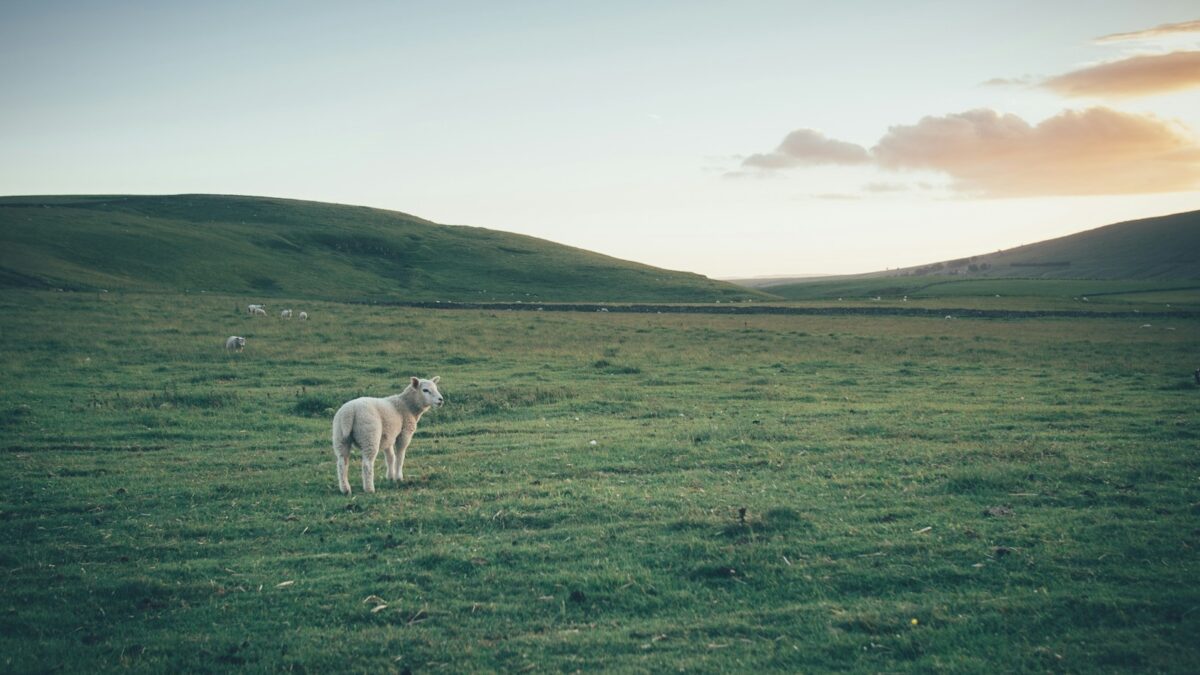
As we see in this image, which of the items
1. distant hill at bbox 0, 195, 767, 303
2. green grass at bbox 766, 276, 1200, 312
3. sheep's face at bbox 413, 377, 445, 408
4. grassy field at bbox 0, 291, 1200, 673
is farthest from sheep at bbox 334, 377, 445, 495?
green grass at bbox 766, 276, 1200, 312

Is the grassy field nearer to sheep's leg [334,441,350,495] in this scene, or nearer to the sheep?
sheep's leg [334,441,350,495]

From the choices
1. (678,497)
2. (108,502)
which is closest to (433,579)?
(678,497)

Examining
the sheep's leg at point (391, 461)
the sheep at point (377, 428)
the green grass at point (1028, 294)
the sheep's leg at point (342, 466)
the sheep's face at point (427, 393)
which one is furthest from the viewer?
the green grass at point (1028, 294)

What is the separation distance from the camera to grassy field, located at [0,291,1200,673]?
762 cm

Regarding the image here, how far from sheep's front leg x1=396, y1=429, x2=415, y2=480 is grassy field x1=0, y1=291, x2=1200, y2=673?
1.79 ft

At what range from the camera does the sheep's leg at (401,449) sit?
1466 centimetres

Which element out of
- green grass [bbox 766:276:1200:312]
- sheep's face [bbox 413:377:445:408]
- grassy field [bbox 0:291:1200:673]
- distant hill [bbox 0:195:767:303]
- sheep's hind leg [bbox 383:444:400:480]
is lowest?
grassy field [bbox 0:291:1200:673]

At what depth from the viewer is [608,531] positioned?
11.1 m

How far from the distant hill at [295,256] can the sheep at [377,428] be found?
67.6 meters

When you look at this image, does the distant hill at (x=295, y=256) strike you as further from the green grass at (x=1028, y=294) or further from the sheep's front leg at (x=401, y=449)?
the sheep's front leg at (x=401, y=449)

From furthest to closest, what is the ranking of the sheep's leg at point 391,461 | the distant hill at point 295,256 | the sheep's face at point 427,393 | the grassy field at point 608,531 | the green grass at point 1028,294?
the distant hill at point 295,256 → the green grass at point 1028,294 → the sheep's face at point 427,393 → the sheep's leg at point 391,461 → the grassy field at point 608,531

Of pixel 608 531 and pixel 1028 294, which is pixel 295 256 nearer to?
pixel 608 531

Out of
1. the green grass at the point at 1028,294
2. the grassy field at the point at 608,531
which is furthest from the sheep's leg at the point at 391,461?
the green grass at the point at 1028,294

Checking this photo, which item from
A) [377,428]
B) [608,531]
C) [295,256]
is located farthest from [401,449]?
[295,256]
